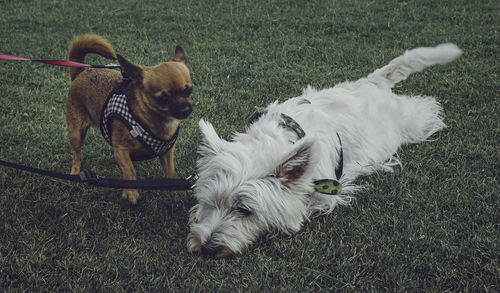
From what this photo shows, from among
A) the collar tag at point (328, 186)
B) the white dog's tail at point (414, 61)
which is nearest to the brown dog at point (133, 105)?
the collar tag at point (328, 186)

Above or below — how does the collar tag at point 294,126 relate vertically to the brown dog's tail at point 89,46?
below

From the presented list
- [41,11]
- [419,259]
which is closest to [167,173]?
[419,259]

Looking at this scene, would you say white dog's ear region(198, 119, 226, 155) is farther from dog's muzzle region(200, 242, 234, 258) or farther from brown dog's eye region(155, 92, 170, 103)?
dog's muzzle region(200, 242, 234, 258)

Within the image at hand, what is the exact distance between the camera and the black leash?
2.33m

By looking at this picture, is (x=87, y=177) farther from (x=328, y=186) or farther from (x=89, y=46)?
(x=328, y=186)

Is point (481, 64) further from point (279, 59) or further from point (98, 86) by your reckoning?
point (98, 86)

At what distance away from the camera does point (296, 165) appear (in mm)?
2508

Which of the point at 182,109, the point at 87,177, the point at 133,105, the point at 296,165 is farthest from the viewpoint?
the point at 133,105

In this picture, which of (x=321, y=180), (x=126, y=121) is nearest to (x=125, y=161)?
(x=126, y=121)

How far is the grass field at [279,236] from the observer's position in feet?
7.82

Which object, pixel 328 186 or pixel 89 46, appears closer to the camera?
pixel 328 186

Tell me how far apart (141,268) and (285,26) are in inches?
253

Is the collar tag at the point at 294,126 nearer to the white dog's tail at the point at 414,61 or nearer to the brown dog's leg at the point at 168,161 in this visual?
the brown dog's leg at the point at 168,161

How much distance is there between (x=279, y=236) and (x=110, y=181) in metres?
1.26
